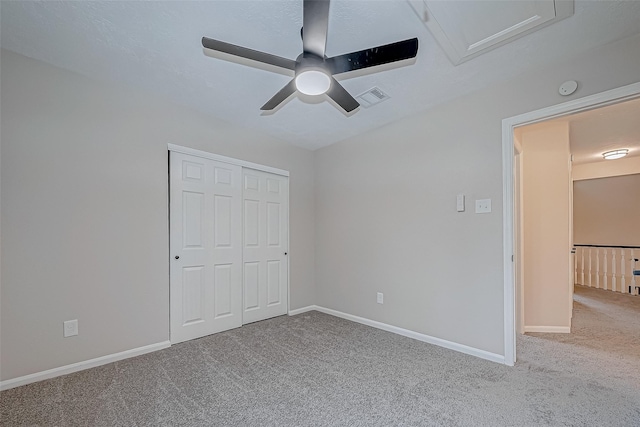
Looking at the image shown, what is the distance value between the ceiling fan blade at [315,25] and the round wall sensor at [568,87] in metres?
1.94

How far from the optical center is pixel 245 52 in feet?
5.48

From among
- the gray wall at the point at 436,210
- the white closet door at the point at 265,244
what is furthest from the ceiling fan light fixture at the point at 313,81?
the white closet door at the point at 265,244

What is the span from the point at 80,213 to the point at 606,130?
6.08 m

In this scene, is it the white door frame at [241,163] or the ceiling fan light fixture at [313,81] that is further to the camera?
the white door frame at [241,163]

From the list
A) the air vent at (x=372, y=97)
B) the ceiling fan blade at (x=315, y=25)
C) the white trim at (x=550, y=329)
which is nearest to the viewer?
the ceiling fan blade at (x=315, y=25)

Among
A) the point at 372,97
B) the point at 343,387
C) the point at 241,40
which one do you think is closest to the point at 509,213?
the point at 372,97

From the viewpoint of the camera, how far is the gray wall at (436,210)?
7.89 feet

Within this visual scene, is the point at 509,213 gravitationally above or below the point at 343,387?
above

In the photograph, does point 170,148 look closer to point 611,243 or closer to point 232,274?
point 232,274

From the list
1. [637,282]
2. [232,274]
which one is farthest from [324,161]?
[637,282]

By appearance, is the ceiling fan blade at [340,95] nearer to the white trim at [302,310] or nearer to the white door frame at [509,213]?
the white door frame at [509,213]

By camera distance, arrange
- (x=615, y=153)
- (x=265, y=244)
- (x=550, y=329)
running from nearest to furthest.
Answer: (x=550, y=329), (x=265, y=244), (x=615, y=153)

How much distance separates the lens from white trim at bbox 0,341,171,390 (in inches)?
82.0

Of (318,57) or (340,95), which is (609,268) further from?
(318,57)
